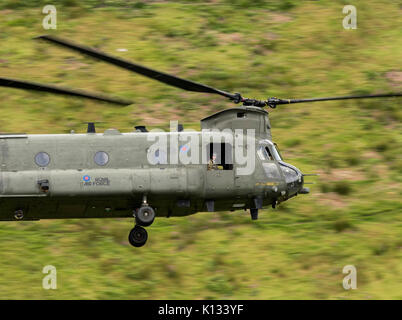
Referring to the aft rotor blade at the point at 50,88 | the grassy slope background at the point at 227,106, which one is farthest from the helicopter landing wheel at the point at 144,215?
the grassy slope background at the point at 227,106

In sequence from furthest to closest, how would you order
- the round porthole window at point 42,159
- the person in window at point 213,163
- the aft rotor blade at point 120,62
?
the person in window at point 213,163 → the round porthole window at point 42,159 → the aft rotor blade at point 120,62

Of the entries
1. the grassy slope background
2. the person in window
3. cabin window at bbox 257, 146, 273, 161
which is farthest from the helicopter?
the grassy slope background

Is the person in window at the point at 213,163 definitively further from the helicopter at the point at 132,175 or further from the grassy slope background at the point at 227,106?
the grassy slope background at the point at 227,106

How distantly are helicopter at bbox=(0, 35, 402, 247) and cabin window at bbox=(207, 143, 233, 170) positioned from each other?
27 millimetres

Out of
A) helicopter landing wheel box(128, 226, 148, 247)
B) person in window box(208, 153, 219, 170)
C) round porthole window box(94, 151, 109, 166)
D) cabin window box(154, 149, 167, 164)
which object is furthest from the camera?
helicopter landing wheel box(128, 226, 148, 247)

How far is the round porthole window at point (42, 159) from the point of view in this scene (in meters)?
21.5

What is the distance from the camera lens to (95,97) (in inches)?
781

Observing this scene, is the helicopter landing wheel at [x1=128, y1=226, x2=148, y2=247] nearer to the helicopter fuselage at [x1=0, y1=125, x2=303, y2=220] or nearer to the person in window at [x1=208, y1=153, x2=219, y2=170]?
the helicopter fuselage at [x1=0, y1=125, x2=303, y2=220]

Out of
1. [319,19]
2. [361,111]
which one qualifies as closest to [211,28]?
[319,19]

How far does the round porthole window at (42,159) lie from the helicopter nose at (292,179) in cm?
665

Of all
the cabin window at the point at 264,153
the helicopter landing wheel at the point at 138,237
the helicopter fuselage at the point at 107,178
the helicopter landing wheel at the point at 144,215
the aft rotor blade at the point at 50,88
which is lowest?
the helicopter landing wheel at the point at 138,237

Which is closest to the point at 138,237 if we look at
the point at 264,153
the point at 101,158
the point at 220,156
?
the point at 101,158

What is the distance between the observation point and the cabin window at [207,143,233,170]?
2269 cm
